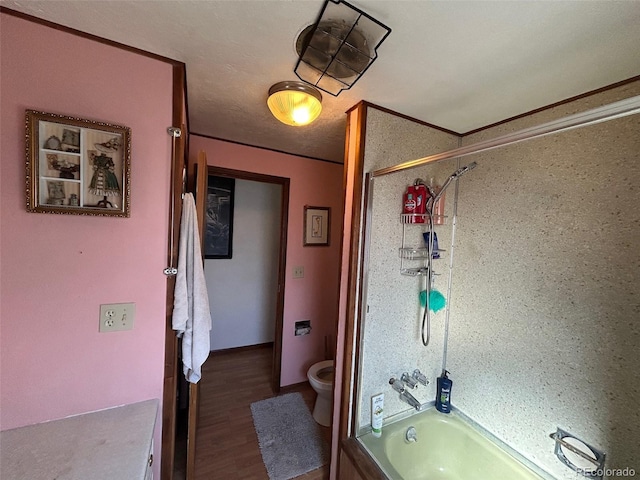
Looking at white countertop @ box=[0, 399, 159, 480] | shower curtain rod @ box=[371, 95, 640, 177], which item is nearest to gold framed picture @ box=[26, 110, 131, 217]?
white countertop @ box=[0, 399, 159, 480]

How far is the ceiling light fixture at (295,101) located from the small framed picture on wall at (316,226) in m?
1.30

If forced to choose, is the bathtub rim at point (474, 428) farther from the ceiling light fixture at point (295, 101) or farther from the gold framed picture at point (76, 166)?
the ceiling light fixture at point (295, 101)

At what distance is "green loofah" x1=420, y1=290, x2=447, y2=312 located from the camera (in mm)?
1615

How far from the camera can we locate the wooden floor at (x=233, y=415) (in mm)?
1650

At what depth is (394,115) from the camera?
1.51 meters

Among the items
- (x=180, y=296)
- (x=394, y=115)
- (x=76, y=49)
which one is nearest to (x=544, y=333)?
(x=394, y=115)

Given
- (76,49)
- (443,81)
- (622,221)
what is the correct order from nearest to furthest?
(76,49) < (622,221) < (443,81)

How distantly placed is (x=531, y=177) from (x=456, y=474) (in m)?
1.88

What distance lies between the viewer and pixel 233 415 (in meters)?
2.12

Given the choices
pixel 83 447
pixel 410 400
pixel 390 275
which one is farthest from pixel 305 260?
pixel 83 447

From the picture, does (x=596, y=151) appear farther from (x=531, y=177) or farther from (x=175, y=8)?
(x=175, y=8)

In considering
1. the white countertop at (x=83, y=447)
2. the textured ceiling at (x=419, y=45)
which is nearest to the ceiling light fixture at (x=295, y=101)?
the textured ceiling at (x=419, y=45)

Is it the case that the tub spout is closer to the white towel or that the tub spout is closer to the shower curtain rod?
the white towel

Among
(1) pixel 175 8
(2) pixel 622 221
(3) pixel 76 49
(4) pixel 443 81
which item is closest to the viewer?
(1) pixel 175 8
